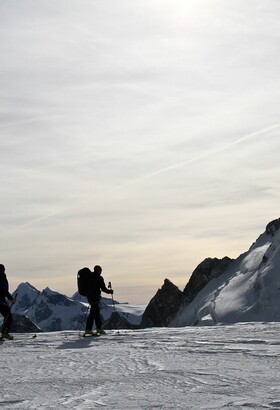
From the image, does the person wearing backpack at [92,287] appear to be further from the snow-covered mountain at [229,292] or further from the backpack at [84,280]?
the snow-covered mountain at [229,292]

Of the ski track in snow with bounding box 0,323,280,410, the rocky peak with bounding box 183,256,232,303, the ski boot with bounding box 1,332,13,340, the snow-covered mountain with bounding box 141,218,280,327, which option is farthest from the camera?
the rocky peak with bounding box 183,256,232,303

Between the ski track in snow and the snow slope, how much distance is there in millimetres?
28856

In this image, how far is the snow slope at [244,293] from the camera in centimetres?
4488

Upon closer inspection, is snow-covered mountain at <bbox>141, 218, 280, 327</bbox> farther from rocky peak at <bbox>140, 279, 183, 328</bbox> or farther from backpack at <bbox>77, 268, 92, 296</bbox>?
backpack at <bbox>77, 268, 92, 296</bbox>

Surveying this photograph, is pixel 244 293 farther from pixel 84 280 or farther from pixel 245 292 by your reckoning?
pixel 84 280

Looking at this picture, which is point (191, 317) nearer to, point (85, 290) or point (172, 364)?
point (85, 290)

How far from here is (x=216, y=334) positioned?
16922 mm

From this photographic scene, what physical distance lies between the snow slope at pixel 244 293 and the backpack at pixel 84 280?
2548 cm

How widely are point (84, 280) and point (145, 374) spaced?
29.5 feet

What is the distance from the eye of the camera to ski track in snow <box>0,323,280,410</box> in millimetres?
7515

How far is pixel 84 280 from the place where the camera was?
60.6 feet

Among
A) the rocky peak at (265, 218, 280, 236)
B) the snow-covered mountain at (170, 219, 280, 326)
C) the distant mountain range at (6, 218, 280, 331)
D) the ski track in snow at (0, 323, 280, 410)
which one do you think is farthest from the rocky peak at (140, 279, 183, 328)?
the ski track in snow at (0, 323, 280, 410)

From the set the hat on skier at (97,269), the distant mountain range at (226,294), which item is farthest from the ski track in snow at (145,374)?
the distant mountain range at (226,294)

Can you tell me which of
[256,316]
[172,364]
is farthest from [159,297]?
[172,364]
